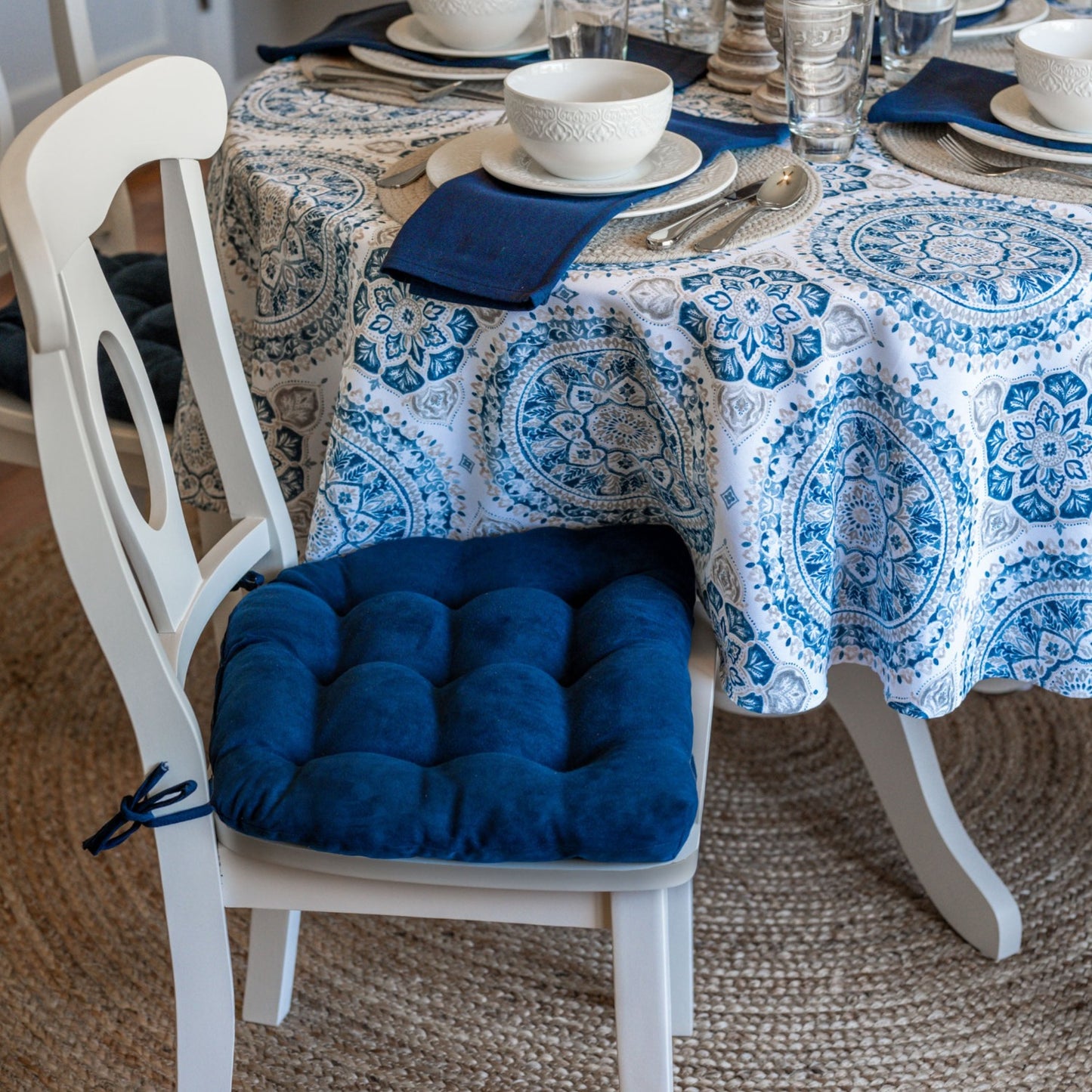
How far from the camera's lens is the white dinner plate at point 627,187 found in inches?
39.8

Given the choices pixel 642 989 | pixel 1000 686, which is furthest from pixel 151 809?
pixel 1000 686

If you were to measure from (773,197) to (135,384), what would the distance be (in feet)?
1.75

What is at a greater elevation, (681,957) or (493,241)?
(493,241)

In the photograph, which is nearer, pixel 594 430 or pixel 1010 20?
pixel 594 430

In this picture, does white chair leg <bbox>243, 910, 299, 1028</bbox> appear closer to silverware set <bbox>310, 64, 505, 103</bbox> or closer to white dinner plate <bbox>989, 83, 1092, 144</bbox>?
silverware set <bbox>310, 64, 505, 103</bbox>

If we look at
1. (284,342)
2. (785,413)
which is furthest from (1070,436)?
(284,342)

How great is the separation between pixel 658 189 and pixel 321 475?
363mm

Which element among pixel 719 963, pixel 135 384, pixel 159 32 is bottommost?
pixel 719 963

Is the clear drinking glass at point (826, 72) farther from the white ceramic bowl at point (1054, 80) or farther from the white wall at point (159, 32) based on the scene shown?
the white wall at point (159, 32)

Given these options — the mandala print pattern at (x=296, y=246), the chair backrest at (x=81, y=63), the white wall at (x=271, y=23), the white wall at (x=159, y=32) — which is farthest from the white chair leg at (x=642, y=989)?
the white wall at (x=271, y=23)

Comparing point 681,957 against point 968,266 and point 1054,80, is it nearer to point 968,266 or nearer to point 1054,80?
point 968,266

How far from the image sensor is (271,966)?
4.29ft

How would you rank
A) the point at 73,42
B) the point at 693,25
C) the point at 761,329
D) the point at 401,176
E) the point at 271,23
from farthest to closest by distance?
the point at 271,23 < the point at 73,42 < the point at 693,25 < the point at 401,176 < the point at 761,329

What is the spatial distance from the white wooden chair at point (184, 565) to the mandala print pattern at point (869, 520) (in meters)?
0.13
